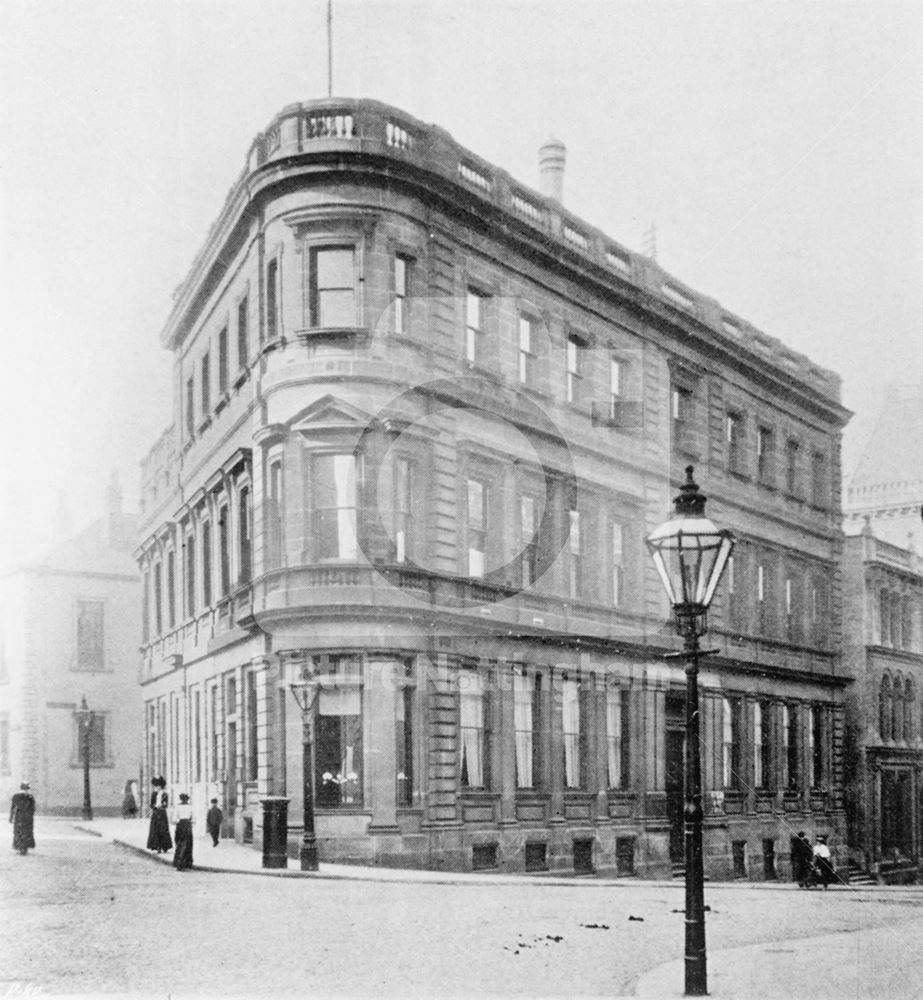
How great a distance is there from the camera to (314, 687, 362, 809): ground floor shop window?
25.5m

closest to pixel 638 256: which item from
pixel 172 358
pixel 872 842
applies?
pixel 172 358

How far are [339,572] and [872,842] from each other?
23894 mm

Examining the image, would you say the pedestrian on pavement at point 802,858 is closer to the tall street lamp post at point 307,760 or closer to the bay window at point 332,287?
the tall street lamp post at point 307,760

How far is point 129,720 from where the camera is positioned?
44781 mm

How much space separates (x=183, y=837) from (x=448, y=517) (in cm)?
779

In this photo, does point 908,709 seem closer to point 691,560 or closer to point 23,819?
point 23,819

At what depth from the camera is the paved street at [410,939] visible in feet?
42.0

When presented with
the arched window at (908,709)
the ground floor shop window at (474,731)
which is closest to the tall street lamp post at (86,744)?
the ground floor shop window at (474,731)

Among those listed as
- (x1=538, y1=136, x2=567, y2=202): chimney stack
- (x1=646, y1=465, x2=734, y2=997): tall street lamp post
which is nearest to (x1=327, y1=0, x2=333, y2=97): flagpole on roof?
(x1=646, y1=465, x2=734, y2=997): tall street lamp post

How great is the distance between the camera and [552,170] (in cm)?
3447

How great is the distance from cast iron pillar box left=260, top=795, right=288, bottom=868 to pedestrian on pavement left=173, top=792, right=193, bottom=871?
1216mm

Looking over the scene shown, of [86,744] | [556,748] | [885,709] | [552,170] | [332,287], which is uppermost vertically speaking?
[552,170]

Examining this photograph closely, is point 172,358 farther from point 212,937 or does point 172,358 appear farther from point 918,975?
point 918,975

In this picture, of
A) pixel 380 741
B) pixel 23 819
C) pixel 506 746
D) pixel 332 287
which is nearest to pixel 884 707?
pixel 506 746
